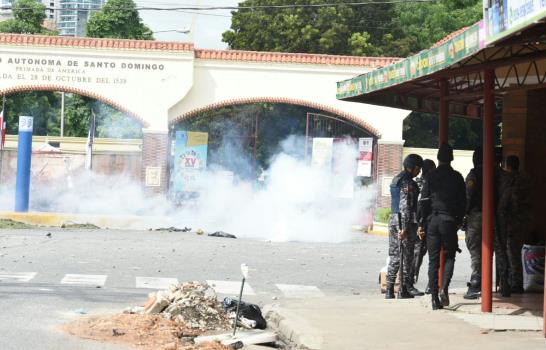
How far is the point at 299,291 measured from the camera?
1518 centimetres

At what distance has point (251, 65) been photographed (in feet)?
122

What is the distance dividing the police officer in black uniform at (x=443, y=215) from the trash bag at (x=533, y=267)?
178cm

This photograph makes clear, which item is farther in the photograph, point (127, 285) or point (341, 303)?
point (127, 285)

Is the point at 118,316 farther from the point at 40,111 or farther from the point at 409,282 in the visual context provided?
the point at 40,111

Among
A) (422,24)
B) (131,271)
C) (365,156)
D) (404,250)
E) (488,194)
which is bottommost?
(131,271)

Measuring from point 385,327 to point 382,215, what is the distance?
947 inches

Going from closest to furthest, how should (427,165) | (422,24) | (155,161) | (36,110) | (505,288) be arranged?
(505,288), (427,165), (155,161), (422,24), (36,110)

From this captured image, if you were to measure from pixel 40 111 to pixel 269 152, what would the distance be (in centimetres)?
2189

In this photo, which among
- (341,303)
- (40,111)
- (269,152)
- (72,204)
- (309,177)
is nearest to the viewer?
(341,303)

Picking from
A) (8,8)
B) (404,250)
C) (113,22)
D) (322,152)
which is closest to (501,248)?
Answer: (404,250)

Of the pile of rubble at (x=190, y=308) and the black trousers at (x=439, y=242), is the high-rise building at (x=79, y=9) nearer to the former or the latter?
the pile of rubble at (x=190, y=308)

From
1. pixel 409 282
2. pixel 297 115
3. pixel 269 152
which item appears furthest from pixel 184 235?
pixel 297 115

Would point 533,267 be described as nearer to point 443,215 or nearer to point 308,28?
point 443,215

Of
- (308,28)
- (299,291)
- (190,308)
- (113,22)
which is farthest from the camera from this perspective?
(113,22)
